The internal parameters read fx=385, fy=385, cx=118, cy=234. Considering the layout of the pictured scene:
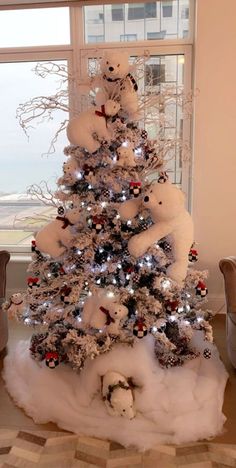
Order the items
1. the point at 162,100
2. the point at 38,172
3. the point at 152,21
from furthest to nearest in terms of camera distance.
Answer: the point at 38,172, the point at 152,21, the point at 162,100

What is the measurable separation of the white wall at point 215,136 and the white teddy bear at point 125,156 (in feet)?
3.87

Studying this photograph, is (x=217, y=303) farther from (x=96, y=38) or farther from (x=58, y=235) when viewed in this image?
(x=96, y=38)

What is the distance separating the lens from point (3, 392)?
2309 millimetres

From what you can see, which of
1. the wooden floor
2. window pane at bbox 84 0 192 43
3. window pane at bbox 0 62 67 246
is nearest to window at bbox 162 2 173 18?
window pane at bbox 84 0 192 43

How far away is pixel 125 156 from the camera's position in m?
2.12

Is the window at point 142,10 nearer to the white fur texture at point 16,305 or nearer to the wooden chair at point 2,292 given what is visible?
the wooden chair at point 2,292

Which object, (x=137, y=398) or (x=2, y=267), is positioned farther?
(x=2, y=267)

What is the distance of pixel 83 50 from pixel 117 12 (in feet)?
1.37

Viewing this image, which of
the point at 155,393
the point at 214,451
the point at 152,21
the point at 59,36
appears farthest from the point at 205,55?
the point at 214,451

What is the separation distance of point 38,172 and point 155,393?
2.29m

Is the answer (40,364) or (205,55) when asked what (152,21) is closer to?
(205,55)

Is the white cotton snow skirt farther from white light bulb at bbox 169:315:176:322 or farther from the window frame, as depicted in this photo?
the window frame

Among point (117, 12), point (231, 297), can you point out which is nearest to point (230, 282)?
point (231, 297)

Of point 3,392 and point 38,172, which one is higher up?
point 38,172
